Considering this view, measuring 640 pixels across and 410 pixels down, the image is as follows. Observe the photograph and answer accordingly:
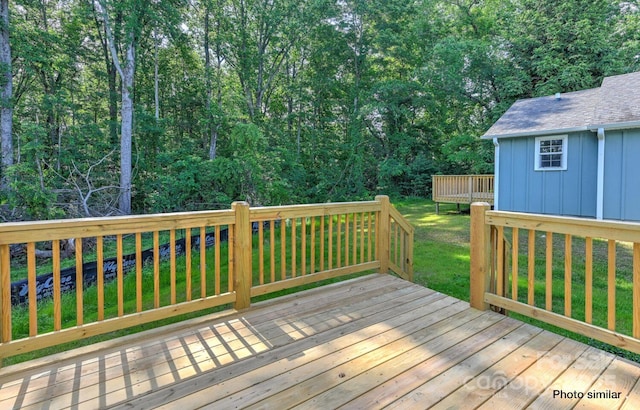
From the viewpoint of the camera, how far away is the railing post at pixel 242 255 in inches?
114

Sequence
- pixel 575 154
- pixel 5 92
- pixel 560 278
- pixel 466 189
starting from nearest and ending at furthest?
pixel 560 278
pixel 575 154
pixel 5 92
pixel 466 189

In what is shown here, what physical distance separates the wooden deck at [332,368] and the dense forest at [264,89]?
629cm

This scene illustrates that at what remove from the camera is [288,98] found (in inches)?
624

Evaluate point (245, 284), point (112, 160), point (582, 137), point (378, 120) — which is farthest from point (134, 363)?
point (378, 120)

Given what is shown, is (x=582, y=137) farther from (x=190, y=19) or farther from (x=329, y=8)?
(x=190, y=19)

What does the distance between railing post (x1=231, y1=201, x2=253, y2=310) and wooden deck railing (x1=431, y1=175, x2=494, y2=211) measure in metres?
9.07

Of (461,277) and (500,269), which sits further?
(461,277)

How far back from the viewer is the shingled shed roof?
7488 mm

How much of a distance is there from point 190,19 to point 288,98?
203 inches

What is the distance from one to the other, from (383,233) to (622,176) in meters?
6.74

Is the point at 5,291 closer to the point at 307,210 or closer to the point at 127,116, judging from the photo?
the point at 307,210

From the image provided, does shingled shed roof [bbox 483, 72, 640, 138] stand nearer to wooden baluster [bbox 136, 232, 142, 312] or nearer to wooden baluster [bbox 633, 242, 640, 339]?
wooden baluster [bbox 633, 242, 640, 339]

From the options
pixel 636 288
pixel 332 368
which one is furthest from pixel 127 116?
pixel 636 288

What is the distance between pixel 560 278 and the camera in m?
4.57
